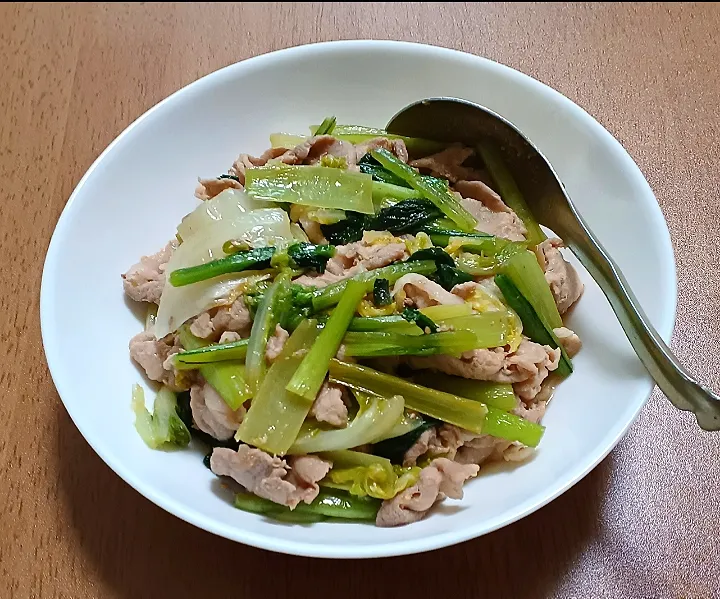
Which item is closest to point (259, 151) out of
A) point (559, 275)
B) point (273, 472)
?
point (559, 275)

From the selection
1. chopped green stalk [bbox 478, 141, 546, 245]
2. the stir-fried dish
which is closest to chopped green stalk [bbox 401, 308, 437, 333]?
the stir-fried dish

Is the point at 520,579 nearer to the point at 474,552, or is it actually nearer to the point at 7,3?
the point at 474,552

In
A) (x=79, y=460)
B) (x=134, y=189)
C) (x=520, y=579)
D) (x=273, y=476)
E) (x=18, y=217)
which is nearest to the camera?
(x=273, y=476)

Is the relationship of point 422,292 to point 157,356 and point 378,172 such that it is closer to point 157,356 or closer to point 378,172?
point 378,172

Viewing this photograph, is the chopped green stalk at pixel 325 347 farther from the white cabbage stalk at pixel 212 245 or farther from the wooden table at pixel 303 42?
the wooden table at pixel 303 42

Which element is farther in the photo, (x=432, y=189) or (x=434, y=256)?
(x=432, y=189)

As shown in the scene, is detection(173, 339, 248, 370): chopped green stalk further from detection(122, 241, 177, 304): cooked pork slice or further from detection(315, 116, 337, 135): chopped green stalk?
detection(315, 116, 337, 135): chopped green stalk

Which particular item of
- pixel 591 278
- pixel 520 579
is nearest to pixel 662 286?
pixel 591 278
